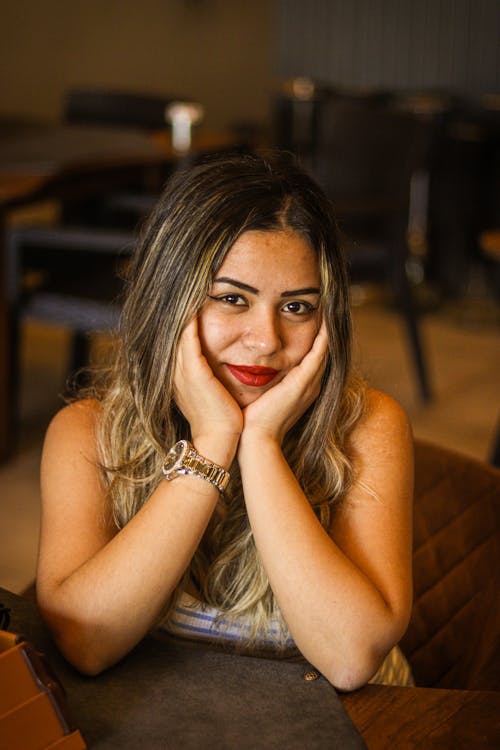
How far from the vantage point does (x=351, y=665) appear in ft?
3.00

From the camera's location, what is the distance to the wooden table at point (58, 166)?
2.73 metres

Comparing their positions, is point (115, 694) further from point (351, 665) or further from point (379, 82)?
point (379, 82)

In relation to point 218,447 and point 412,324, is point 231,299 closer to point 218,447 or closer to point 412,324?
point 218,447

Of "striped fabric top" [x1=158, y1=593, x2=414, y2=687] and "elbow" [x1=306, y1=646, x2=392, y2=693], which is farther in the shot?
"striped fabric top" [x1=158, y1=593, x2=414, y2=687]

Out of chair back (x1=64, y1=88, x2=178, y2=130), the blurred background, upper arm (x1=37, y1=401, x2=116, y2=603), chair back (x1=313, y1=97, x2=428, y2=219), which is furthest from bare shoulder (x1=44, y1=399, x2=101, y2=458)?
chair back (x1=64, y1=88, x2=178, y2=130)

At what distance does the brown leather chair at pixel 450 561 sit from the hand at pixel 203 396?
381 mm

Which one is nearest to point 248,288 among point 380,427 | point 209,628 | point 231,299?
point 231,299

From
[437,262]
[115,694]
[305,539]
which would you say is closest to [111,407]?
[305,539]

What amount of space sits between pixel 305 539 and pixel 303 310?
0.27 metres

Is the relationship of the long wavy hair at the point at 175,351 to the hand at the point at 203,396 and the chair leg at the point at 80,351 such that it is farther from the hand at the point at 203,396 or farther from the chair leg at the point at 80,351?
the chair leg at the point at 80,351

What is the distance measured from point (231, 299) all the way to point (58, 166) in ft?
6.21

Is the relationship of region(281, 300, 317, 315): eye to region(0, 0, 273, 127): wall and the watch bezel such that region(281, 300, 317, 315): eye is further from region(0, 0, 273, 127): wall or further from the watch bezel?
region(0, 0, 273, 127): wall

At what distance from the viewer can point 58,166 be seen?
281cm

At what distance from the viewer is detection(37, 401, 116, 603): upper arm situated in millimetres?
1011
